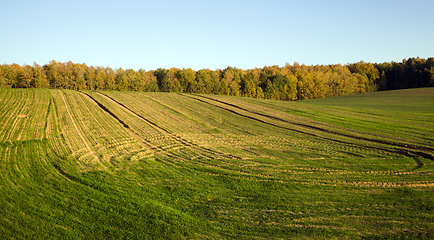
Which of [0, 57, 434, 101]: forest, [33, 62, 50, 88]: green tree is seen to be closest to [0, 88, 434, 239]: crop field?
[33, 62, 50, 88]: green tree

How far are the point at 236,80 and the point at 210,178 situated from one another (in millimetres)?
77689

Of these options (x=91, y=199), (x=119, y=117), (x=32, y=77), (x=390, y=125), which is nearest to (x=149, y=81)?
(x=32, y=77)

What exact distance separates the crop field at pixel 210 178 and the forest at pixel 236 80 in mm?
47555

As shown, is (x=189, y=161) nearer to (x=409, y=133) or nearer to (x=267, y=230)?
(x=267, y=230)

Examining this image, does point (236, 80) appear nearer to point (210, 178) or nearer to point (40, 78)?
point (40, 78)

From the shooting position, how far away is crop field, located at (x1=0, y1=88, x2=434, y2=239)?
9.41 m

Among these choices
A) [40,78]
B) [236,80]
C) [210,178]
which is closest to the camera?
[210,178]

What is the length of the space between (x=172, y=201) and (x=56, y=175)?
22.1 feet

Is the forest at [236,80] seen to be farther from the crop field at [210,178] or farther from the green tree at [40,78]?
the crop field at [210,178]

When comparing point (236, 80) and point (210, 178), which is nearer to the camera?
point (210, 178)

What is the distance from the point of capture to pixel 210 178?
558 inches

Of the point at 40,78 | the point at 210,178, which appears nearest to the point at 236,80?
the point at 40,78

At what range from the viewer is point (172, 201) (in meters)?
11.5

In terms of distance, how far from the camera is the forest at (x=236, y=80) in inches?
2904
